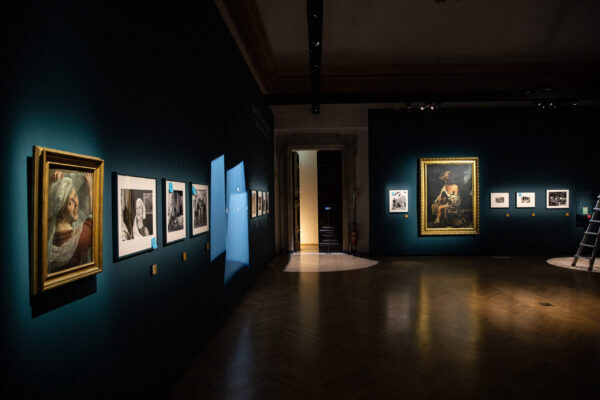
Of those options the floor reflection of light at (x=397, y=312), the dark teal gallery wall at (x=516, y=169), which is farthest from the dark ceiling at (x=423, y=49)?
the floor reflection of light at (x=397, y=312)

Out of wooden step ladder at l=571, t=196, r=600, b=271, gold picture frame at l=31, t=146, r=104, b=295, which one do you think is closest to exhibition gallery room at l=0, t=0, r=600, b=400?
gold picture frame at l=31, t=146, r=104, b=295

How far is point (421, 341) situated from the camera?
4.73 metres

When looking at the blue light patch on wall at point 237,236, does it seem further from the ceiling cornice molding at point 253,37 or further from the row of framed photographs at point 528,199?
the row of framed photographs at point 528,199

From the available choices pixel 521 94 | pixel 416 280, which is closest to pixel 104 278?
pixel 416 280

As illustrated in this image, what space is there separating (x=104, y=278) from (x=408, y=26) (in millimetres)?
8084

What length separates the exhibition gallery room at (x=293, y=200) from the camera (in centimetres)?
198

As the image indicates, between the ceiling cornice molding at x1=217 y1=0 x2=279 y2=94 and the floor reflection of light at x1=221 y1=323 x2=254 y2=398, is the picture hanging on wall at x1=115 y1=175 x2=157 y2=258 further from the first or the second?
the ceiling cornice molding at x1=217 y1=0 x2=279 y2=94

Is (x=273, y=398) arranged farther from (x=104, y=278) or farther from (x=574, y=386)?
(x=574, y=386)

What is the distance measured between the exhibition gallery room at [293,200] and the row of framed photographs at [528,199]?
A: 7 cm

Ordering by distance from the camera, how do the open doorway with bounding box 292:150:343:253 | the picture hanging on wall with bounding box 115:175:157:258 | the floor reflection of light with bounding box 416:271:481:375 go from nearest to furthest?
the picture hanging on wall with bounding box 115:175:157:258
the floor reflection of light with bounding box 416:271:481:375
the open doorway with bounding box 292:150:343:253

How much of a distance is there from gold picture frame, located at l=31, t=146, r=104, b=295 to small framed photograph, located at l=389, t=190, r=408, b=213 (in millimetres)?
10258

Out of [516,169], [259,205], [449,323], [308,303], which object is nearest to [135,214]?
[308,303]

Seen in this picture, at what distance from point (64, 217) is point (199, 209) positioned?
2453 mm

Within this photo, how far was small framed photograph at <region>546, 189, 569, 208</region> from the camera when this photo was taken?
1145cm
